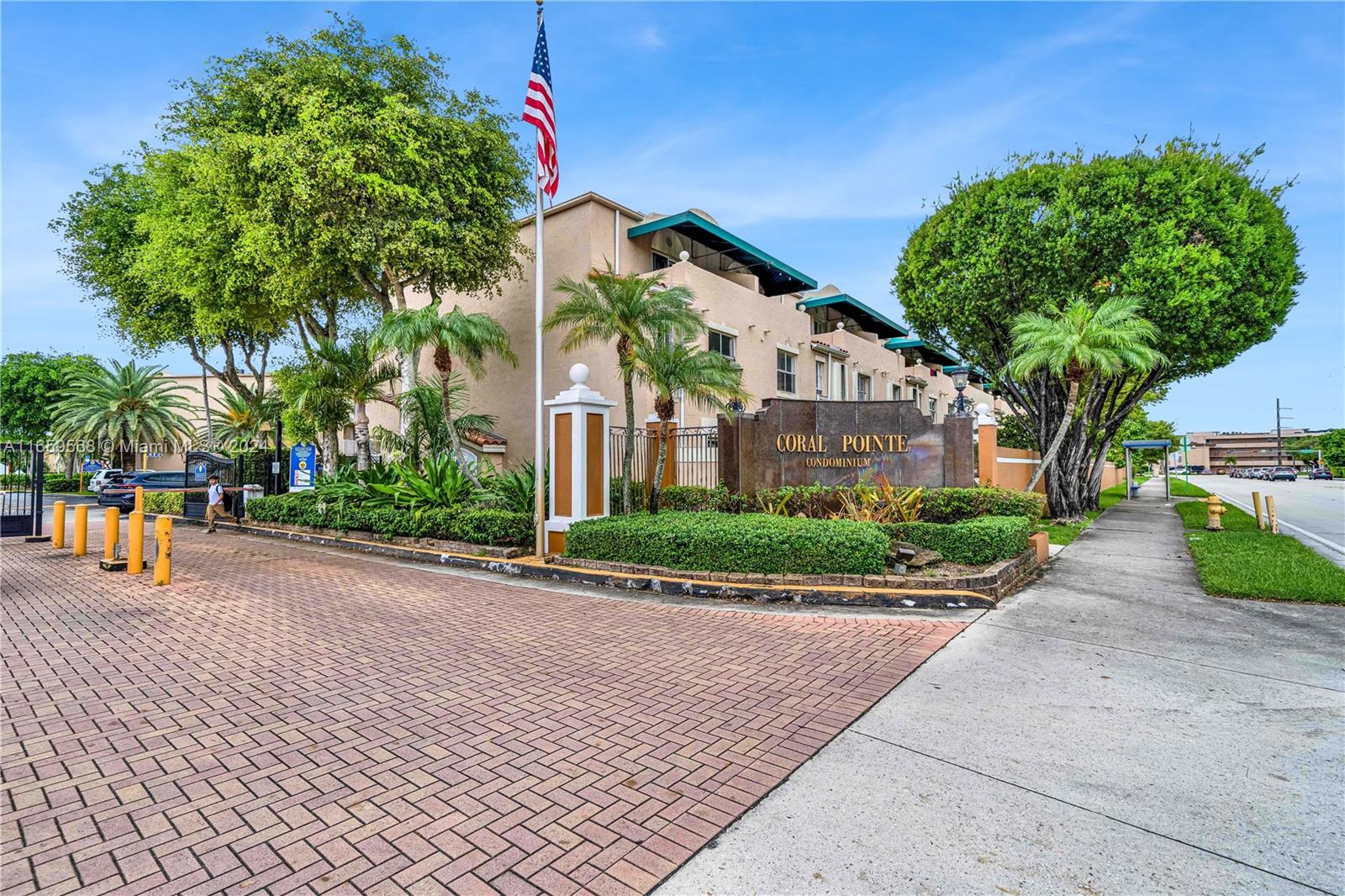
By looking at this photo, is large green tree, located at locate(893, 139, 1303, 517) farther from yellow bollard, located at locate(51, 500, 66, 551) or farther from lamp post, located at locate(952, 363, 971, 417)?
yellow bollard, located at locate(51, 500, 66, 551)

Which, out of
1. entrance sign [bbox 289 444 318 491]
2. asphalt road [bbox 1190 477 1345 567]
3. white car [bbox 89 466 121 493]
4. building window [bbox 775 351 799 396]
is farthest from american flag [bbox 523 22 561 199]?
white car [bbox 89 466 121 493]

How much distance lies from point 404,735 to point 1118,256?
19783 mm

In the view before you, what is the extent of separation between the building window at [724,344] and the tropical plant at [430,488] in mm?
8950

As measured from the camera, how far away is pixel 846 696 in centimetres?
493

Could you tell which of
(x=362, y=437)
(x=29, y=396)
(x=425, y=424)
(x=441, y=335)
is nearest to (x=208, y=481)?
(x=362, y=437)

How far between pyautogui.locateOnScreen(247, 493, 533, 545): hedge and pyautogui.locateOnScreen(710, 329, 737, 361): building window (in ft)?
31.9

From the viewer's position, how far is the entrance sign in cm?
1681

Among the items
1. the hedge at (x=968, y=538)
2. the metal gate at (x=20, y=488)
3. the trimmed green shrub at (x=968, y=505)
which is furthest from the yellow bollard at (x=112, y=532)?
the trimmed green shrub at (x=968, y=505)

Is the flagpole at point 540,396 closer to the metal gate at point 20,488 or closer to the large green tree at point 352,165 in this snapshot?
the large green tree at point 352,165

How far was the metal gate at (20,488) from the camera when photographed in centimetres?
1202

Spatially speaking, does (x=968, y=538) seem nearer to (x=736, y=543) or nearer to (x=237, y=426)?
(x=736, y=543)

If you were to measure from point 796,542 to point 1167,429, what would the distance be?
221 ft

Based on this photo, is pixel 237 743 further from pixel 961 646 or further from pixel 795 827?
pixel 961 646

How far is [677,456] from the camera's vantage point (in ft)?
45.7
